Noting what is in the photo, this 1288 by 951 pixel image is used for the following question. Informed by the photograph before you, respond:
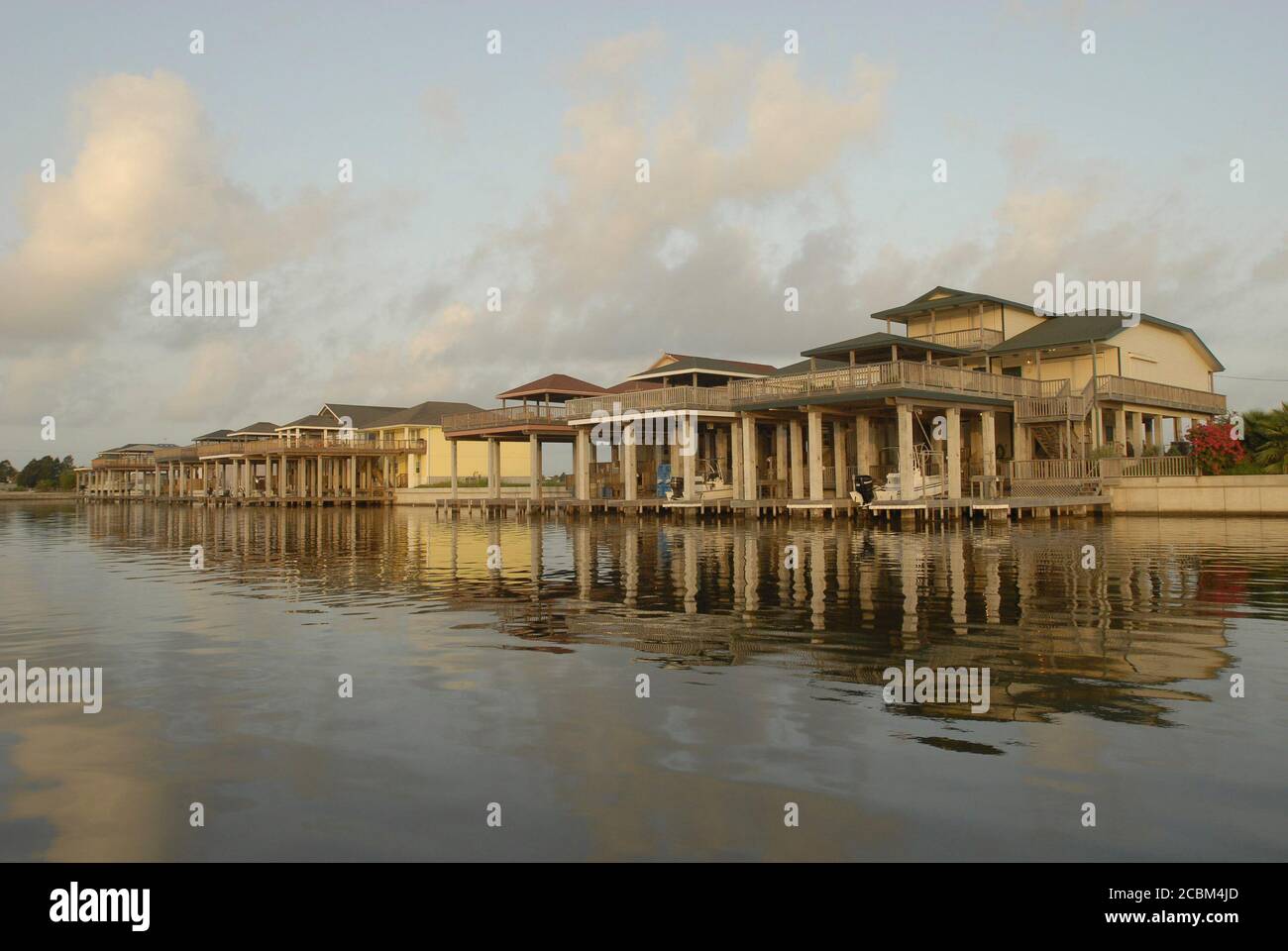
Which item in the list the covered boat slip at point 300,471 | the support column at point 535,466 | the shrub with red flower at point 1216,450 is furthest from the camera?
the covered boat slip at point 300,471

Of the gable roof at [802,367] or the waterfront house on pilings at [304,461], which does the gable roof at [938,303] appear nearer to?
the gable roof at [802,367]

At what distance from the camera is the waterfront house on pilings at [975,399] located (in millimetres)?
39312

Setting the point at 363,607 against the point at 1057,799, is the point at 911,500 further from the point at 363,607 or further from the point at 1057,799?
the point at 1057,799

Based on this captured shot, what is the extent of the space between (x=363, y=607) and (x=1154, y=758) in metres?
11.6

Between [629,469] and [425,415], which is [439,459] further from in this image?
[629,469]

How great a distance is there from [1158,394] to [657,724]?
49.9 m

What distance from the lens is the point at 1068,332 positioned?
4666cm

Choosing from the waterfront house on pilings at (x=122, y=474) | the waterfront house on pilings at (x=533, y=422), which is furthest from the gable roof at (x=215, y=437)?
the waterfront house on pilings at (x=533, y=422)

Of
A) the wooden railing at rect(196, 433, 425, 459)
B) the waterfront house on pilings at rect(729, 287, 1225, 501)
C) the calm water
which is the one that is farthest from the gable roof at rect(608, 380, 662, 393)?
the calm water

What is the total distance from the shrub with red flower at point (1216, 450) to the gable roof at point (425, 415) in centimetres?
→ 5691

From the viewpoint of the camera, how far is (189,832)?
5.39m

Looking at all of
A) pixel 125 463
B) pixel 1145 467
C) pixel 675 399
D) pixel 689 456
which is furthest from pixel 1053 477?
pixel 125 463
